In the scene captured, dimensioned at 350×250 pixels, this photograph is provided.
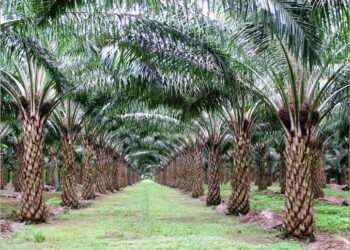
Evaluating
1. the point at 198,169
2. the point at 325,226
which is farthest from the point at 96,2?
the point at 198,169

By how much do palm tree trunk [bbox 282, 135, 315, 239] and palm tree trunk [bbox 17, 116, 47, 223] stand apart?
7.23m

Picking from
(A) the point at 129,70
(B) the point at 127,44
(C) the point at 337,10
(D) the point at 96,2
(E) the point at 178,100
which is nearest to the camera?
(C) the point at 337,10

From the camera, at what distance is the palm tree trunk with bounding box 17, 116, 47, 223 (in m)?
15.0

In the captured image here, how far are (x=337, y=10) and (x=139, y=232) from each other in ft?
26.6

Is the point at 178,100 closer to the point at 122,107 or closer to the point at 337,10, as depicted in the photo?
the point at 122,107

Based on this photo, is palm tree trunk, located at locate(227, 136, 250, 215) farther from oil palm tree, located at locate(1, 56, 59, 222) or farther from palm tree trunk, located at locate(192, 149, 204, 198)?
palm tree trunk, located at locate(192, 149, 204, 198)

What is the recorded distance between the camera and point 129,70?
13141 millimetres

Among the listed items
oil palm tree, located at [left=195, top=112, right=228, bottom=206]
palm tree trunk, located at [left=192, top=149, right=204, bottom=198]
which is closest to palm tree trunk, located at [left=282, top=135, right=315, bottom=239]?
oil palm tree, located at [left=195, top=112, right=228, bottom=206]

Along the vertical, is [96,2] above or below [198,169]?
above

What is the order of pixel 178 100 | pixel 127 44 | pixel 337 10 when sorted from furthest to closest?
pixel 178 100, pixel 127 44, pixel 337 10

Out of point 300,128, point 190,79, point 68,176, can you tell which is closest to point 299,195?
point 300,128

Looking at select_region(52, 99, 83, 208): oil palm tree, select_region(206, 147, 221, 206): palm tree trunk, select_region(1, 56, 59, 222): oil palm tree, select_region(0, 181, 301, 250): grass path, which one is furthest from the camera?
select_region(206, 147, 221, 206): palm tree trunk

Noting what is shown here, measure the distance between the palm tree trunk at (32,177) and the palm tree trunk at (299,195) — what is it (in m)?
7.23

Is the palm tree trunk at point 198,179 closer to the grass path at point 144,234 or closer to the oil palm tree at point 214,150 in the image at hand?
the oil palm tree at point 214,150
